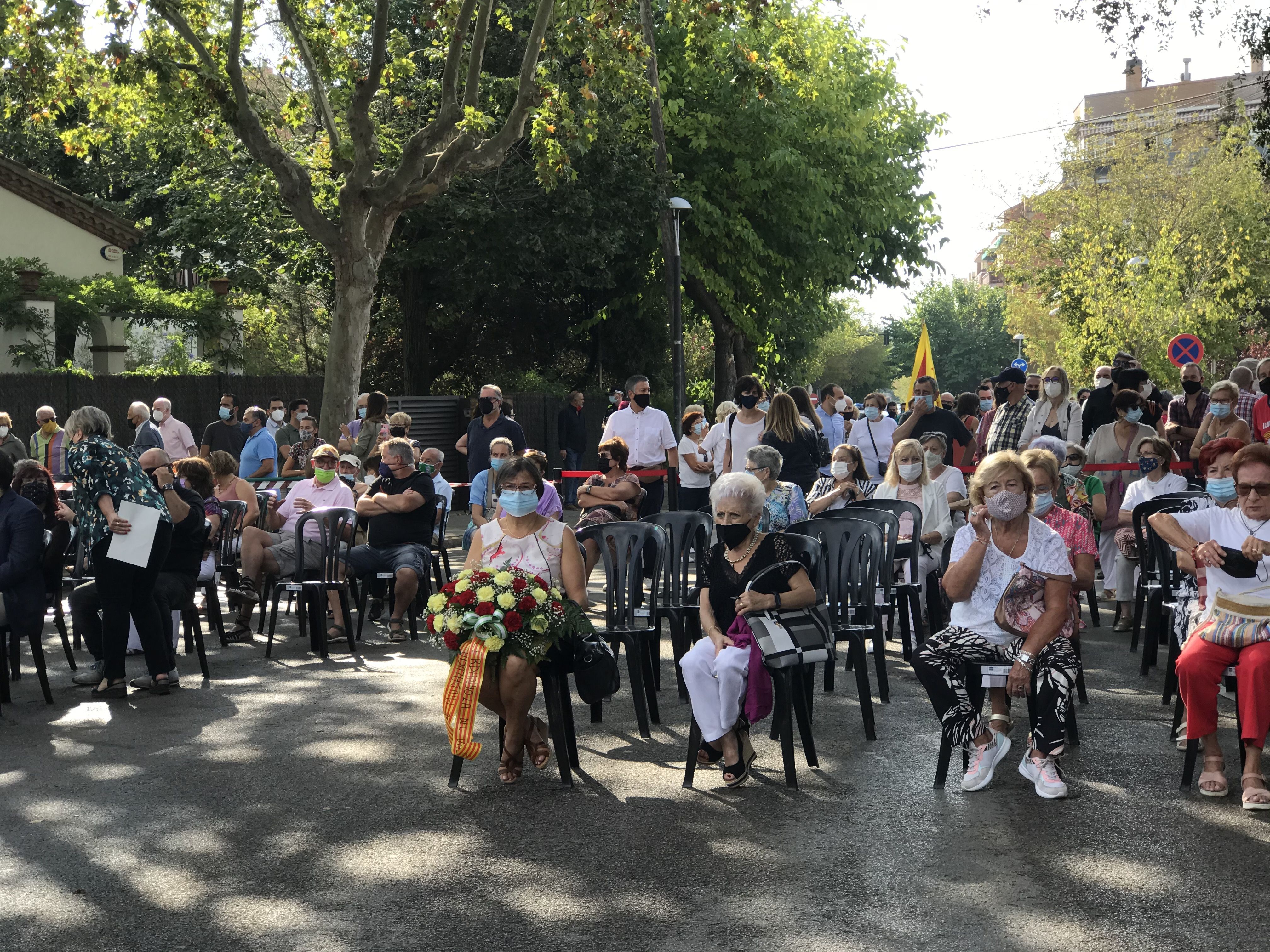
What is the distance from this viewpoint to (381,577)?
11336 mm

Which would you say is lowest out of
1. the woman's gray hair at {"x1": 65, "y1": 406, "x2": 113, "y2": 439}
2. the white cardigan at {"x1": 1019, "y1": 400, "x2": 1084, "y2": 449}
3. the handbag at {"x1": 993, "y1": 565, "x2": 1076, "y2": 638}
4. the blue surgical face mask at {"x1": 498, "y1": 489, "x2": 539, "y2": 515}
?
the handbag at {"x1": 993, "y1": 565, "x2": 1076, "y2": 638}

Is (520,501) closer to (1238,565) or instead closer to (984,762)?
(984,762)

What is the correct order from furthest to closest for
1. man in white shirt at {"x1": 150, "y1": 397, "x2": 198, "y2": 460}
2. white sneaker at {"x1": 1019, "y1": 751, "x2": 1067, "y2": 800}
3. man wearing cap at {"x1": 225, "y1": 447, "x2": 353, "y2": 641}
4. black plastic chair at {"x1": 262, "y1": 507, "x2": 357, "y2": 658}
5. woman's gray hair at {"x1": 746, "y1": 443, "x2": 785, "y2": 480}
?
man in white shirt at {"x1": 150, "y1": 397, "x2": 198, "y2": 460} < man wearing cap at {"x1": 225, "y1": 447, "x2": 353, "y2": 641} < black plastic chair at {"x1": 262, "y1": 507, "x2": 357, "y2": 658} < woman's gray hair at {"x1": 746, "y1": 443, "x2": 785, "y2": 480} < white sneaker at {"x1": 1019, "y1": 751, "x2": 1067, "y2": 800}

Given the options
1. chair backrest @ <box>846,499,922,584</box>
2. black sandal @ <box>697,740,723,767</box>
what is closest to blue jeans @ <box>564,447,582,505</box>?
chair backrest @ <box>846,499,922,584</box>

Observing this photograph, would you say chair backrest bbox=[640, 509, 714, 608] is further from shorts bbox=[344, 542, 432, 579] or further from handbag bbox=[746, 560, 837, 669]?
shorts bbox=[344, 542, 432, 579]

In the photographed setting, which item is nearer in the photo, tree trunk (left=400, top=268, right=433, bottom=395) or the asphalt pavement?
the asphalt pavement

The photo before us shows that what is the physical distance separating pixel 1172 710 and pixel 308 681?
5.35 m

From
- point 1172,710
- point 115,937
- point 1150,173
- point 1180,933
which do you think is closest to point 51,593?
point 115,937

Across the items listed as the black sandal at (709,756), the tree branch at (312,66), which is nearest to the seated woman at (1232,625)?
the black sandal at (709,756)

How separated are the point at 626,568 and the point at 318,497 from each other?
4.29 m

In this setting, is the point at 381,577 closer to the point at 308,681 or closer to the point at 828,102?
the point at 308,681

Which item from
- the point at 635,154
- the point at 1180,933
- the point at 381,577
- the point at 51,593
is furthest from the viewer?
the point at 635,154

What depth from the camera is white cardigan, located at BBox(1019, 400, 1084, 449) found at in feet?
44.8

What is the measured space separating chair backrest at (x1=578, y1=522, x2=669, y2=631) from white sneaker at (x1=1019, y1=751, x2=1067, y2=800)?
92.5 inches
